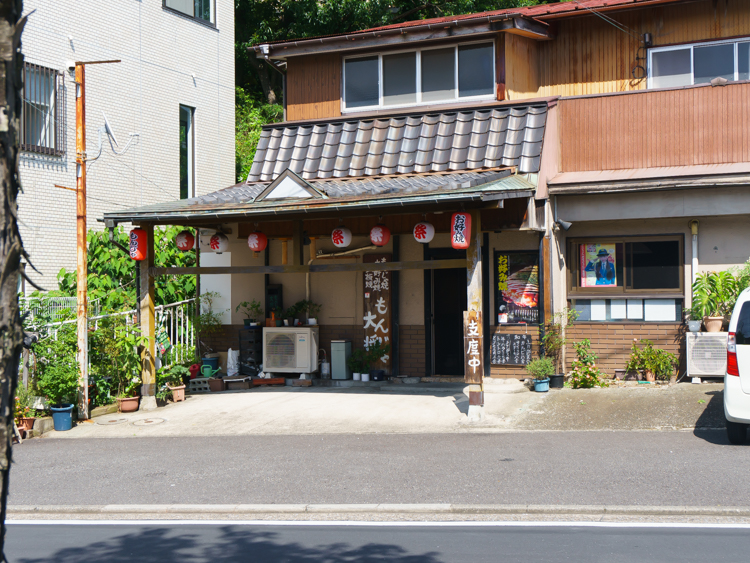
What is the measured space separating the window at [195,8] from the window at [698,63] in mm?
11546

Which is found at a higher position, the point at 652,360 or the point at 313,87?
the point at 313,87

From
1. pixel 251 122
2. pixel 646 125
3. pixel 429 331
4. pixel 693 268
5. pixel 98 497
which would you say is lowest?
pixel 98 497

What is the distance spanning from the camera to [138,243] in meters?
12.9

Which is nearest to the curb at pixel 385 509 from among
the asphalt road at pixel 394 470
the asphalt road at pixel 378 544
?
the asphalt road at pixel 394 470

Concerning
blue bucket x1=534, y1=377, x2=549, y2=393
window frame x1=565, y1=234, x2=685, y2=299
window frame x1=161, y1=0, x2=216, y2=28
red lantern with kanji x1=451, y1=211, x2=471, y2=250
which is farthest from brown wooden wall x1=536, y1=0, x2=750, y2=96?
window frame x1=161, y1=0, x2=216, y2=28

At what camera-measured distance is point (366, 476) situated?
8.30m

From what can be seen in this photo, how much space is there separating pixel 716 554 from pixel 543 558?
50.1 inches

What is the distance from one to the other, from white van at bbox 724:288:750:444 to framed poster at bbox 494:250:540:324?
5109 mm

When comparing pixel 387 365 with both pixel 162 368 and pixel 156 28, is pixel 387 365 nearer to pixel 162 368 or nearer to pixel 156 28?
pixel 162 368

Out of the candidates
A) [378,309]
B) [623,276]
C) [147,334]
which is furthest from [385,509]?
[623,276]

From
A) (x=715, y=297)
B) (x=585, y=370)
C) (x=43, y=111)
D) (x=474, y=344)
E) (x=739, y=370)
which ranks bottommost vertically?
(x=585, y=370)

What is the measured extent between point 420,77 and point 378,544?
11.1 meters

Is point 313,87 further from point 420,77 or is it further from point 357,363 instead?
point 357,363

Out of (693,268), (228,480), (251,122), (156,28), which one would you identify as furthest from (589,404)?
(251,122)
